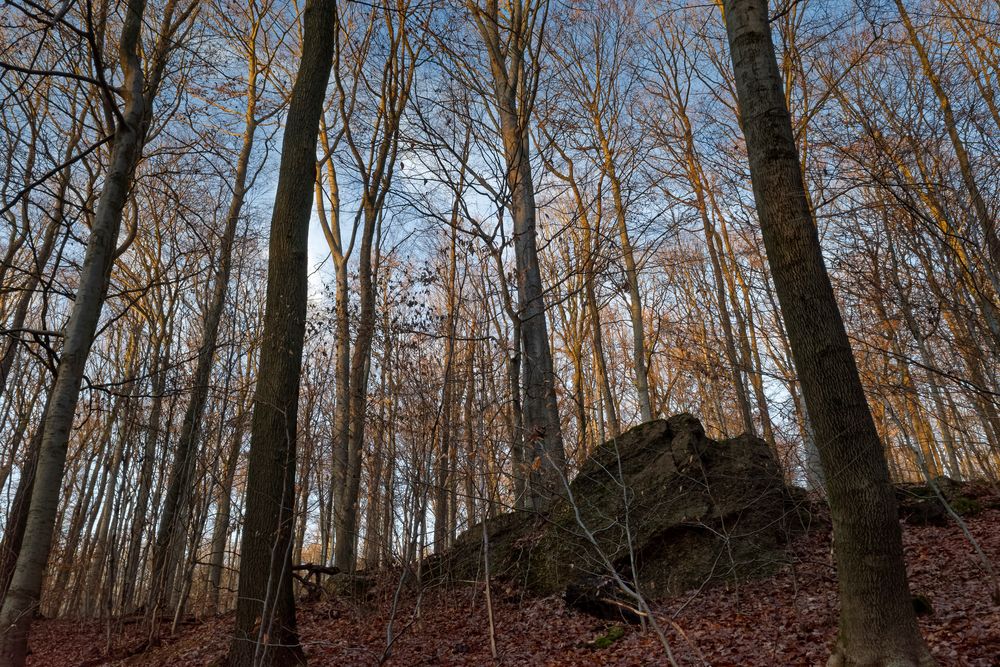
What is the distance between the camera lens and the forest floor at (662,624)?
383cm

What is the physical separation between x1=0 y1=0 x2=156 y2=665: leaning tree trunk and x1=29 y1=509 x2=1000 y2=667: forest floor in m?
1.38

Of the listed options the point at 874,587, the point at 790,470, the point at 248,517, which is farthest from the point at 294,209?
the point at 790,470

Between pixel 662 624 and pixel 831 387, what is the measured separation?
114 inches

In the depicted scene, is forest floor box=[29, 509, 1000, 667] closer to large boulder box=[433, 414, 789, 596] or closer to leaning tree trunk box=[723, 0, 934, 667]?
large boulder box=[433, 414, 789, 596]

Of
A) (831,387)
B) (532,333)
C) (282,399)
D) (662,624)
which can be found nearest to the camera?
(831,387)

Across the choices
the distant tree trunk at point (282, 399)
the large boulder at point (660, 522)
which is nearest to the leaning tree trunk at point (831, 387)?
the large boulder at point (660, 522)

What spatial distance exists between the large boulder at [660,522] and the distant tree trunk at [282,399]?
2.50 metres

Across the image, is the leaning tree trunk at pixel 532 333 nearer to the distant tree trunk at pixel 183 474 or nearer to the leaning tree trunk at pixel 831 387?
the leaning tree trunk at pixel 831 387

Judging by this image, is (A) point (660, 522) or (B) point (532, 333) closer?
(A) point (660, 522)

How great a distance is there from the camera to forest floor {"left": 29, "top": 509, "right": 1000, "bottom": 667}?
3.83 meters

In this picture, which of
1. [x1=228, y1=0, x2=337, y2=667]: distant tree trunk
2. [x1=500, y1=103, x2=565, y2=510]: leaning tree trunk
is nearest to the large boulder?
[x1=500, y1=103, x2=565, y2=510]: leaning tree trunk

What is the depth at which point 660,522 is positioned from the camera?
5770mm

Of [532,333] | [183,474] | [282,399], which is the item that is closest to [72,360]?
[282,399]

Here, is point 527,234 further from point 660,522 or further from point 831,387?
point 831,387
